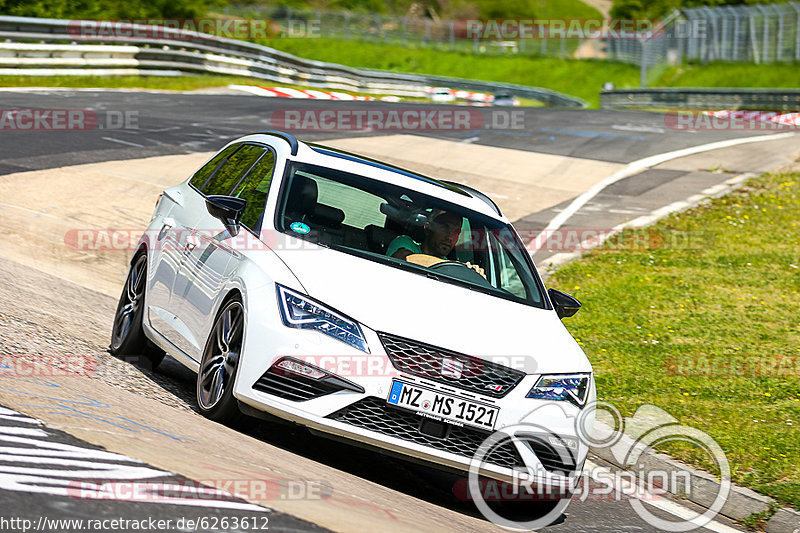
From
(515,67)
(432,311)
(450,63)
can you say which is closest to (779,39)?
(515,67)

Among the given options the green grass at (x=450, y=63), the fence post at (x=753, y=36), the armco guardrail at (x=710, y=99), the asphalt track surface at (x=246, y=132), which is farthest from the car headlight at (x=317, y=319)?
the green grass at (x=450, y=63)

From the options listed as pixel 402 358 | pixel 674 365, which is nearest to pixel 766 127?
pixel 674 365

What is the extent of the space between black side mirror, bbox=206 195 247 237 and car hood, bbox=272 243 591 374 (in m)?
0.56

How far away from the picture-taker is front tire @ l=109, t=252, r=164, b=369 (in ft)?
25.6

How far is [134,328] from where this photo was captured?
7781 millimetres

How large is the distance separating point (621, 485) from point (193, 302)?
121 inches

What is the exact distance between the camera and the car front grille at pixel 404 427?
563 centimetres

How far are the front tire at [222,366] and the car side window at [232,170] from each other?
1.51 m

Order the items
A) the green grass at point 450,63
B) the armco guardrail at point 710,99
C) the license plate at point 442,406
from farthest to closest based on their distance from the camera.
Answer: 1. the green grass at point 450,63
2. the armco guardrail at point 710,99
3. the license plate at point 442,406

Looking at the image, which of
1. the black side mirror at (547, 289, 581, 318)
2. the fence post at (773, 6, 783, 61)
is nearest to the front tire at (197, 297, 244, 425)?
the black side mirror at (547, 289, 581, 318)

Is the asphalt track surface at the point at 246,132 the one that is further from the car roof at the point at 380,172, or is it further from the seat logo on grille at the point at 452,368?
the car roof at the point at 380,172

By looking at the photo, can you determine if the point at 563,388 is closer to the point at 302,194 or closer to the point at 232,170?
the point at 302,194

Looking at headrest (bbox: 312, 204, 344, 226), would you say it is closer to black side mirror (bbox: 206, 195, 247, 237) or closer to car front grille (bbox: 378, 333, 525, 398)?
black side mirror (bbox: 206, 195, 247, 237)

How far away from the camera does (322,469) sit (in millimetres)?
5738
